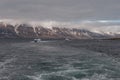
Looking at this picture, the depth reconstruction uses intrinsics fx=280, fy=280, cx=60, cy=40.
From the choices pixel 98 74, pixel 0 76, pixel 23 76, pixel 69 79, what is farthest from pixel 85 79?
pixel 0 76

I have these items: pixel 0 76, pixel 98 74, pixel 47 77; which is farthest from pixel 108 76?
pixel 0 76

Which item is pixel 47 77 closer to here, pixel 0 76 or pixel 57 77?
pixel 57 77

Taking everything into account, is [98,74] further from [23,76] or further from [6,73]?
[6,73]

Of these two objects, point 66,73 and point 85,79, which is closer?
point 85,79

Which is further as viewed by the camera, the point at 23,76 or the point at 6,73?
the point at 6,73

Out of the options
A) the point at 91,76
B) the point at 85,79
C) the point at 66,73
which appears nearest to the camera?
the point at 85,79

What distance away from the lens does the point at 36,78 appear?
26.8m

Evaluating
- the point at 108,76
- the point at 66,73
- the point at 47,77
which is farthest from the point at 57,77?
the point at 108,76

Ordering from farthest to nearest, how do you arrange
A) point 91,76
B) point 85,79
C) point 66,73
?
point 66,73
point 91,76
point 85,79

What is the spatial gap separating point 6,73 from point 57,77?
6428mm

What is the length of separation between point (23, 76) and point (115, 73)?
9.52 m

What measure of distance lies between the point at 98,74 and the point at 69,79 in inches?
155

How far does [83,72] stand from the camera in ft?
98.1

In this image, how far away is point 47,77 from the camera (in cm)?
2695
